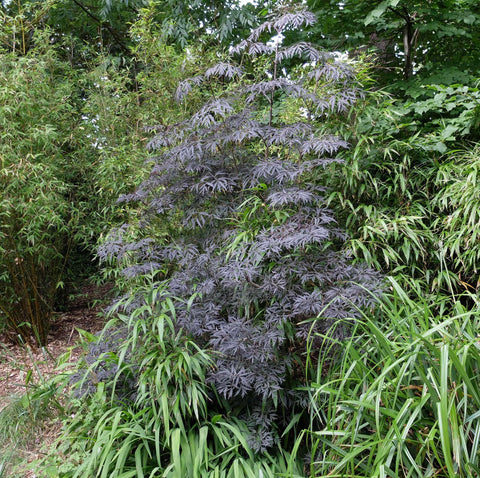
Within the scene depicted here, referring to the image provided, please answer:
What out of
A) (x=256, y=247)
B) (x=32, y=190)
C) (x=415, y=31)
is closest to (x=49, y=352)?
(x=32, y=190)

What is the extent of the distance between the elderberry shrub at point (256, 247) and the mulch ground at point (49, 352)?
0.77m

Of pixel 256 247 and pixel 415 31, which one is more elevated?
pixel 415 31

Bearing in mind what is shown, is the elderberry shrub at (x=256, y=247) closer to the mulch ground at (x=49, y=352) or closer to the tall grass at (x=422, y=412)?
the tall grass at (x=422, y=412)

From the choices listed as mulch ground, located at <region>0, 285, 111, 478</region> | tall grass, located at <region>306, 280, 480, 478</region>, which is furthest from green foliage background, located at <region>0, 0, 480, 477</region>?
mulch ground, located at <region>0, 285, 111, 478</region>

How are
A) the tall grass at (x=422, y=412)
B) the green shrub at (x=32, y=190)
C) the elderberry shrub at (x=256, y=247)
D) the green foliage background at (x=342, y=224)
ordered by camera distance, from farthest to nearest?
the green shrub at (x=32, y=190) → the elderberry shrub at (x=256, y=247) → the green foliage background at (x=342, y=224) → the tall grass at (x=422, y=412)

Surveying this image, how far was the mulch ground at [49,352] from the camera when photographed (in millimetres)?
2008

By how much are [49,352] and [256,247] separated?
1.95 meters

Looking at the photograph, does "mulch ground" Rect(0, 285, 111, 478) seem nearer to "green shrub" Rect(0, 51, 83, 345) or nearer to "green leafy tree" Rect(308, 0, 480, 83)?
"green shrub" Rect(0, 51, 83, 345)

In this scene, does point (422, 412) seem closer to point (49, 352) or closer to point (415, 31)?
point (49, 352)

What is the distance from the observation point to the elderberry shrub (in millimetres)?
1617

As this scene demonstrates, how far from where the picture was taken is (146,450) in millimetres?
1585

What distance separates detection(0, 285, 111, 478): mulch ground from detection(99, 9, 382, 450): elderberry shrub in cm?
77

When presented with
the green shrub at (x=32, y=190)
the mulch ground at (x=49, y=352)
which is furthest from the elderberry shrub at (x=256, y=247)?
the green shrub at (x=32, y=190)

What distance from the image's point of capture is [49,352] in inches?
109
